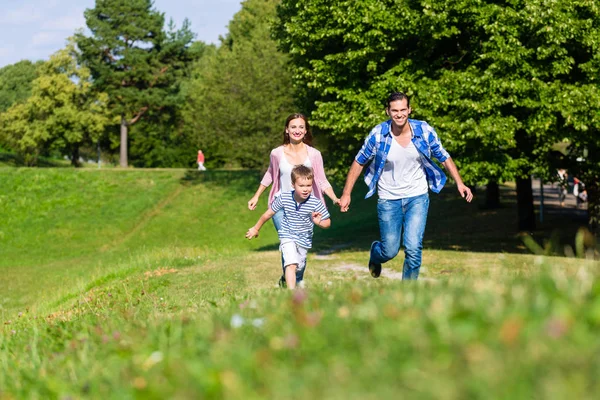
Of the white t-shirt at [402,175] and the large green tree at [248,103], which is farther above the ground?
the large green tree at [248,103]

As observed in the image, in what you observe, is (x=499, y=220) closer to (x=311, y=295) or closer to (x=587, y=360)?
(x=311, y=295)

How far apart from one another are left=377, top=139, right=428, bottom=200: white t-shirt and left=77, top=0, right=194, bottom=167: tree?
5245 cm

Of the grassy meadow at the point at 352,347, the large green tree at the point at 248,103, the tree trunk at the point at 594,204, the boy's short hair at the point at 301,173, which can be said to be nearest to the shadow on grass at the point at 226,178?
the large green tree at the point at 248,103

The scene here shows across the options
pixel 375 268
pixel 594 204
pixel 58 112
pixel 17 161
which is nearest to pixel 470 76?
pixel 594 204

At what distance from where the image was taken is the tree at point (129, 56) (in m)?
59.5

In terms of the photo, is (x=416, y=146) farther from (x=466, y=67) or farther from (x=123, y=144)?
(x=123, y=144)

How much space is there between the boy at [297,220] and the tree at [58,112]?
51.0 m

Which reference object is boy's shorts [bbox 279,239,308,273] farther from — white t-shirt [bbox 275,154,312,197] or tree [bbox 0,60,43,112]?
tree [bbox 0,60,43,112]

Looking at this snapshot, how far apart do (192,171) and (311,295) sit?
44.7 metres

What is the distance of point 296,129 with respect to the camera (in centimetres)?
933

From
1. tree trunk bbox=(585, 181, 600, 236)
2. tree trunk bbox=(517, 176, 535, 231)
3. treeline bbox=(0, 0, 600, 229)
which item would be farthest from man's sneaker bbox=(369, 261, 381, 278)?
tree trunk bbox=(517, 176, 535, 231)

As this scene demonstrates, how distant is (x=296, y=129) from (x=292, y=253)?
1600 millimetres

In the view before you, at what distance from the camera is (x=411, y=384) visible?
8.92 feet

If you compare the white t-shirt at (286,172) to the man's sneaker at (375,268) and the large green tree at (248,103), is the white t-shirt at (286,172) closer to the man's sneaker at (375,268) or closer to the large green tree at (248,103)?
the man's sneaker at (375,268)
